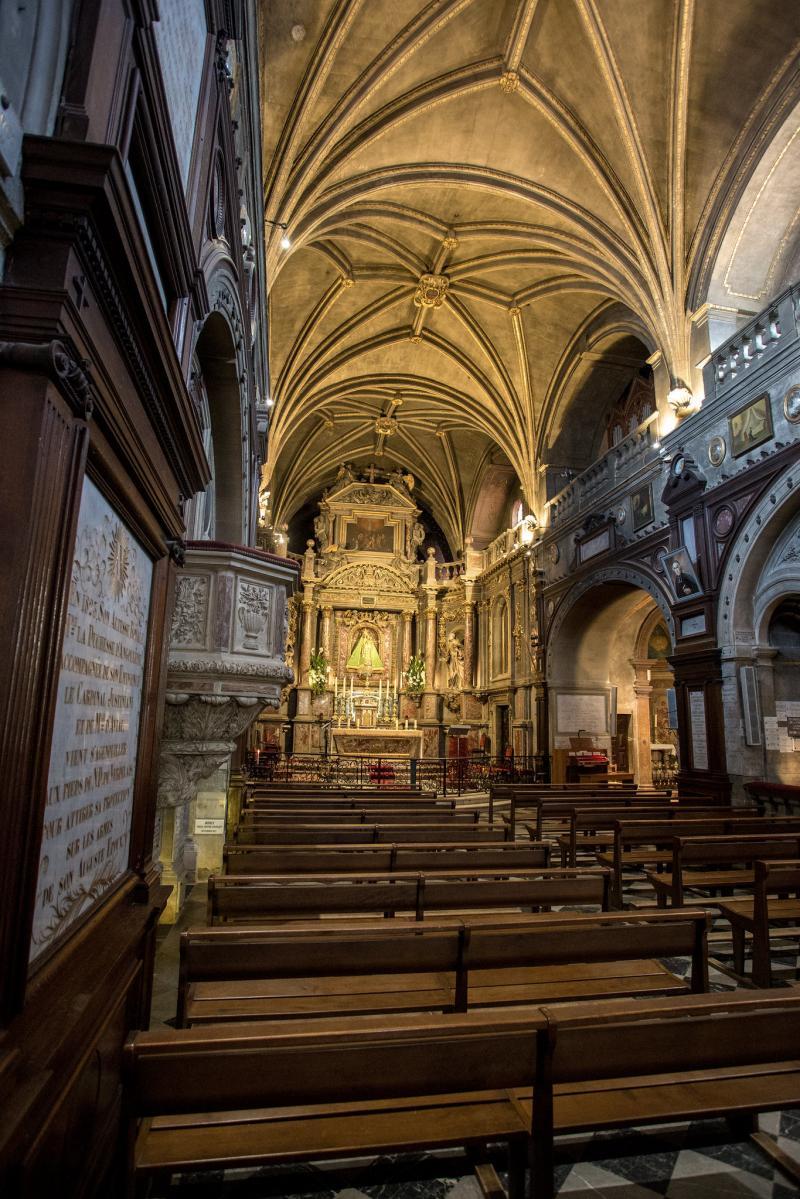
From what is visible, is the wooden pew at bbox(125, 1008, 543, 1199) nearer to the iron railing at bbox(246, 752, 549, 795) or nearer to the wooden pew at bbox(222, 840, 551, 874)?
the wooden pew at bbox(222, 840, 551, 874)

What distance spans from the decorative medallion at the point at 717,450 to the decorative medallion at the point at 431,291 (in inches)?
332

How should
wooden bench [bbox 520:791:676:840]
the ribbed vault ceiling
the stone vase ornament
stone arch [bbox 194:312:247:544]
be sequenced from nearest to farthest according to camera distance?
the stone vase ornament, stone arch [bbox 194:312:247:544], wooden bench [bbox 520:791:676:840], the ribbed vault ceiling

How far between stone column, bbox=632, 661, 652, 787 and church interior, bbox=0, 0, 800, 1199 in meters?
0.17

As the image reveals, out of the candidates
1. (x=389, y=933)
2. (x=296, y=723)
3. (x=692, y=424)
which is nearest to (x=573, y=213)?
(x=692, y=424)

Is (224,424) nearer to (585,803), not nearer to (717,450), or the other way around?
(585,803)

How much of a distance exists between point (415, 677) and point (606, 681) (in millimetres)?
7809

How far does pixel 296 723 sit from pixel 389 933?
1879 centimetres

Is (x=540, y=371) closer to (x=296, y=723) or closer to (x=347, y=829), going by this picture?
(x=296, y=723)

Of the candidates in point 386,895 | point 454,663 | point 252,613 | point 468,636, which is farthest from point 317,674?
point 386,895

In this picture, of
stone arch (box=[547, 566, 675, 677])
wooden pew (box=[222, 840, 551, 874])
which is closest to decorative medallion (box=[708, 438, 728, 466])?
stone arch (box=[547, 566, 675, 677])

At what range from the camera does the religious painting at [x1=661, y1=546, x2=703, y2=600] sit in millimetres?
10328

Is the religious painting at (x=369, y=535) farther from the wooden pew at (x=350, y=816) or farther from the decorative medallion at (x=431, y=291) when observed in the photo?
the wooden pew at (x=350, y=816)

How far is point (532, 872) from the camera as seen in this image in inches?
139

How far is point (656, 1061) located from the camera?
1.65 m
